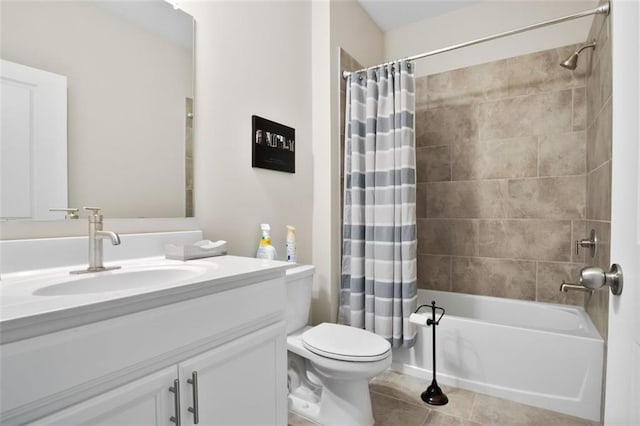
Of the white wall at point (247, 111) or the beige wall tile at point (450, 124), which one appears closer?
the white wall at point (247, 111)

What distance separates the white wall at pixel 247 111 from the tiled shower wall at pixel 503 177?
1.12 metres

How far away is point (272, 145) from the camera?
188 cm

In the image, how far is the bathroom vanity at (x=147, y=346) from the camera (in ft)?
1.98

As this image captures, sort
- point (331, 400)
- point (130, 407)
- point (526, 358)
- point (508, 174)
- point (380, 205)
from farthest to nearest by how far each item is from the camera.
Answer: point (508, 174), point (380, 205), point (526, 358), point (331, 400), point (130, 407)

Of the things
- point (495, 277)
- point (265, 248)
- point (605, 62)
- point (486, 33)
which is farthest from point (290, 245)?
point (486, 33)

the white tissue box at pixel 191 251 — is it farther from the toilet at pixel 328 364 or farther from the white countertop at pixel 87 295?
the toilet at pixel 328 364

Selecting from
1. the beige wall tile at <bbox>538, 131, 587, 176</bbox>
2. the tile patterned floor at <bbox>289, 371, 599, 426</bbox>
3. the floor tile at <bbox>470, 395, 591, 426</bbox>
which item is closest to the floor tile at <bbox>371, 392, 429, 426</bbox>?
the tile patterned floor at <bbox>289, 371, 599, 426</bbox>

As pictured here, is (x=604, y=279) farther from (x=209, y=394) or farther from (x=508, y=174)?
(x=508, y=174)

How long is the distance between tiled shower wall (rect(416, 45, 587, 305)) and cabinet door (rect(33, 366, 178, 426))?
2293mm

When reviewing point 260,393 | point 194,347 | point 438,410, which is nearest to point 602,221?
point 438,410

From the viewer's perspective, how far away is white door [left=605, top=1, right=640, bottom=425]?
590mm

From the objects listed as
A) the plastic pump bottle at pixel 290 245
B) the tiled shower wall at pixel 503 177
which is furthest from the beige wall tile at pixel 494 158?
the plastic pump bottle at pixel 290 245

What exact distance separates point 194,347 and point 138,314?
193 millimetres

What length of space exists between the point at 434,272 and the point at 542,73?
64.0 inches
